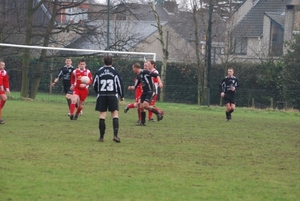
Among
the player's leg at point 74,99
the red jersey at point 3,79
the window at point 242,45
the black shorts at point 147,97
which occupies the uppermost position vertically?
the window at point 242,45

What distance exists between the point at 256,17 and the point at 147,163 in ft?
168

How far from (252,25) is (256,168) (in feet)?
155

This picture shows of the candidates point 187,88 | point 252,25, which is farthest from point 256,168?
point 252,25

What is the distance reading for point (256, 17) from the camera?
198 feet

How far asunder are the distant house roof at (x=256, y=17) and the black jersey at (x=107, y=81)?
38910mm

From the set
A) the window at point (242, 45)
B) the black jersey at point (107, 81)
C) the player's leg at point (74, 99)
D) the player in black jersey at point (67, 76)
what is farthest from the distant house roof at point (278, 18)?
the black jersey at point (107, 81)

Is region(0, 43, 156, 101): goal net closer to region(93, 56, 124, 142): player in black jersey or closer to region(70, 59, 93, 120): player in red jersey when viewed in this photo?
region(70, 59, 93, 120): player in red jersey

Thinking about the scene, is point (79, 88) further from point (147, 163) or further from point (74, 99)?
point (147, 163)

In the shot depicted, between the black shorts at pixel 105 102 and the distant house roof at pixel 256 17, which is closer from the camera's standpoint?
the black shorts at pixel 105 102

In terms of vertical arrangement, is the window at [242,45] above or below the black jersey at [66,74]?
above

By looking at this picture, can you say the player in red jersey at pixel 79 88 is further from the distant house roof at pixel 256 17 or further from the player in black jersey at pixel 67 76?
the distant house roof at pixel 256 17

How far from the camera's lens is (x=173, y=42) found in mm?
63281

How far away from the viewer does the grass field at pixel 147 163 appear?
849 cm

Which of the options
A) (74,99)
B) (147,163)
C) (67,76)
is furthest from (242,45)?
(147,163)
